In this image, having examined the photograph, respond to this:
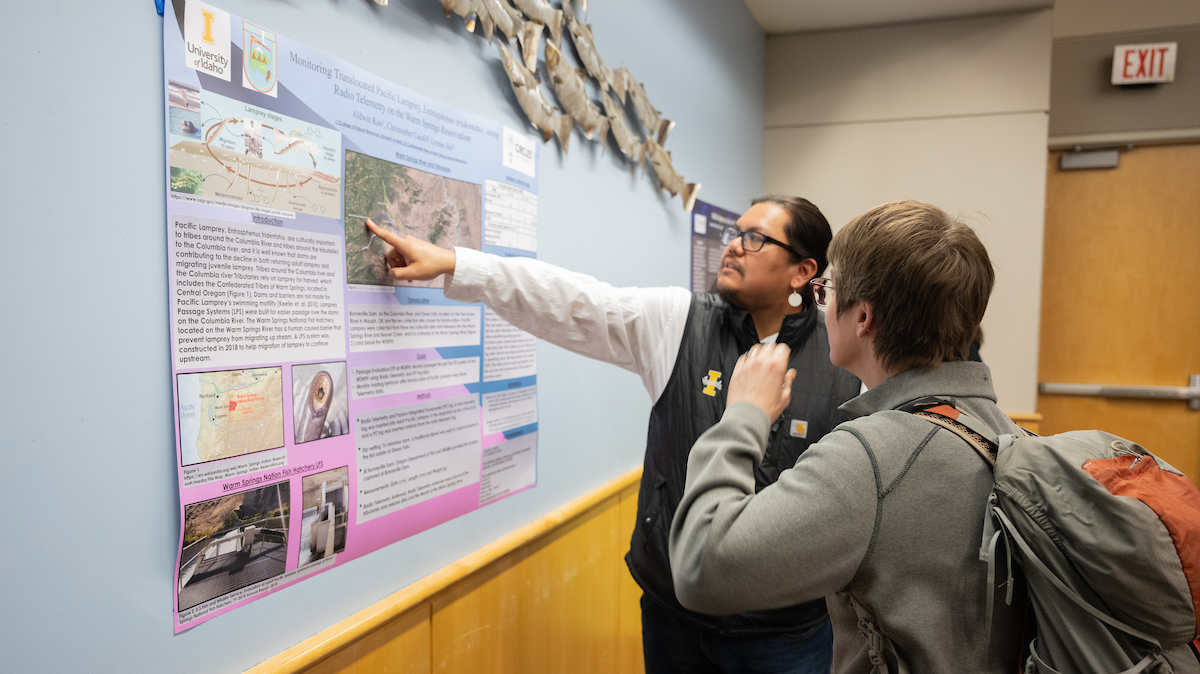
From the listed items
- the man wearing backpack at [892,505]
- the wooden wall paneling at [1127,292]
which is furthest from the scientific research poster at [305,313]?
the wooden wall paneling at [1127,292]

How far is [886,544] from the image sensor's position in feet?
2.32

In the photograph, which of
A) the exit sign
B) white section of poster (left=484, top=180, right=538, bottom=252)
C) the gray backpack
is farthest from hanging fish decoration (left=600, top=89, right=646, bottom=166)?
the exit sign

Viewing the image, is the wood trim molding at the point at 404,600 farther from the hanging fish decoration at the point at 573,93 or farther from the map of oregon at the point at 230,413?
the hanging fish decoration at the point at 573,93

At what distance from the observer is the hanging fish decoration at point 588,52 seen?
1709 mm

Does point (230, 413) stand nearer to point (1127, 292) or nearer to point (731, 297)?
point (731, 297)

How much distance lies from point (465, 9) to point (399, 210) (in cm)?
45

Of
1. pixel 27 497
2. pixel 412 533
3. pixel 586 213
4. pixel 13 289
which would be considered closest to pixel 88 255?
pixel 13 289

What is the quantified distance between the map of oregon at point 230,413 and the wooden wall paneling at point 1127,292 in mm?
Answer: 4309

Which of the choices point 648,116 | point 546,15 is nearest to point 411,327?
point 546,15

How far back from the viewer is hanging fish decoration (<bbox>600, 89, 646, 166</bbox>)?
1.91 meters

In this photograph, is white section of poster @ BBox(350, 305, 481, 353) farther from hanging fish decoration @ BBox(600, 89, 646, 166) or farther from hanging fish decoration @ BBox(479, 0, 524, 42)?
hanging fish decoration @ BBox(600, 89, 646, 166)

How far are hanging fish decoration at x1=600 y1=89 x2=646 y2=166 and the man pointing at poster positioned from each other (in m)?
0.63

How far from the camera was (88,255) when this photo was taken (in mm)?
780

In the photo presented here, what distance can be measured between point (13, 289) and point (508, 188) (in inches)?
37.2
